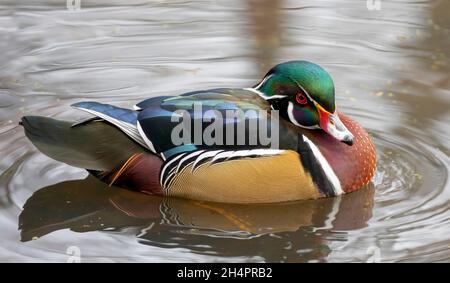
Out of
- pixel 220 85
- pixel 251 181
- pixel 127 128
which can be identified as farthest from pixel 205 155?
pixel 220 85

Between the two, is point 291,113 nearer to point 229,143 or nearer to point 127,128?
point 229,143

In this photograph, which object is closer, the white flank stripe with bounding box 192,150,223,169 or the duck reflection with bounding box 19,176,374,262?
the duck reflection with bounding box 19,176,374,262

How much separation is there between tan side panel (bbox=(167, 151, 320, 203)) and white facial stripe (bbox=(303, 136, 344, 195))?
13 cm

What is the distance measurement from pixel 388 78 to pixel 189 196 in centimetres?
281

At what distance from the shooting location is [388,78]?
27.0 ft

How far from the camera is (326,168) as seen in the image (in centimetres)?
611

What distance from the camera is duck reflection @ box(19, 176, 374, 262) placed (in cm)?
563

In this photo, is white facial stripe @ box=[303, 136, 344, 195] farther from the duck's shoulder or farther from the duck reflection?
the duck's shoulder

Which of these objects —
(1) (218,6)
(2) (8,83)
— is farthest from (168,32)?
(2) (8,83)

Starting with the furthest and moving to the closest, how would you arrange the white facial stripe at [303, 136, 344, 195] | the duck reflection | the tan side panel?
the white facial stripe at [303, 136, 344, 195]
the tan side panel
the duck reflection

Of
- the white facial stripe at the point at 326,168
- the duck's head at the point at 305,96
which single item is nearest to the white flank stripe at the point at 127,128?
the duck's head at the point at 305,96

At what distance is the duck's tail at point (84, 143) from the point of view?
6.14 m

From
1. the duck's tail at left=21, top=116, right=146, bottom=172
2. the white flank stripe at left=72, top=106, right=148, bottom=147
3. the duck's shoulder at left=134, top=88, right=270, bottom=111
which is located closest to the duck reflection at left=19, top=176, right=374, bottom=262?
the duck's tail at left=21, top=116, right=146, bottom=172

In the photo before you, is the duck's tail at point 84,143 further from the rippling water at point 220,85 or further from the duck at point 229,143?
the rippling water at point 220,85
